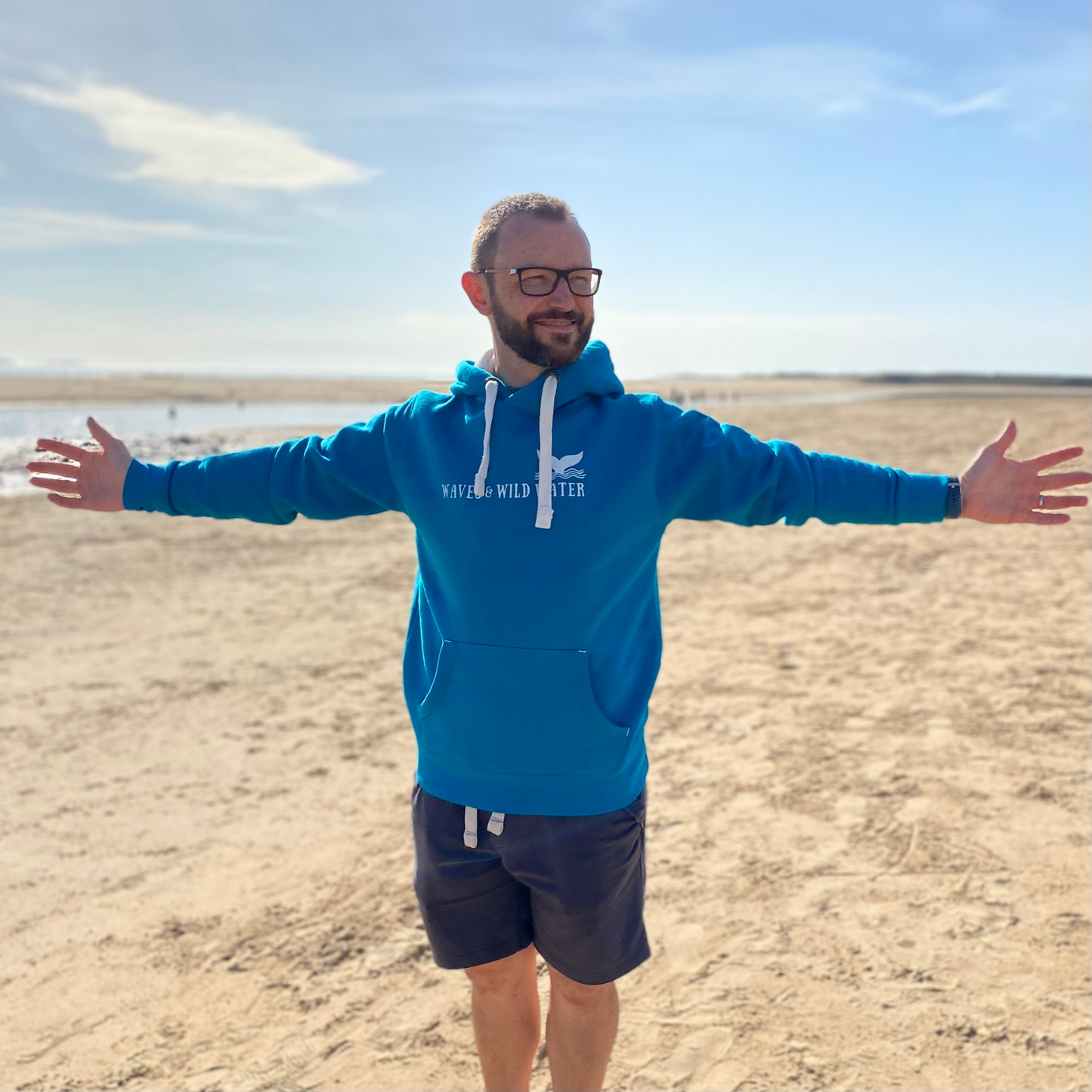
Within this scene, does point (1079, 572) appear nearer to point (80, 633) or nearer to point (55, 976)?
point (55, 976)

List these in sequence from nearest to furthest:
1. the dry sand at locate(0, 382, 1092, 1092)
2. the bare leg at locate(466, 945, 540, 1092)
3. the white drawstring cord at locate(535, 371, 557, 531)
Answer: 1. the white drawstring cord at locate(535, 371, 557, 531)
2. the bare leg at locate(466, 945, 540, 1092)
3. the dry sand at locate(0, 382, 1092, 1092)

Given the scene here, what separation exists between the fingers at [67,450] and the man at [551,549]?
0.63 metres

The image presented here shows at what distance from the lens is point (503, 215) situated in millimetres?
1944

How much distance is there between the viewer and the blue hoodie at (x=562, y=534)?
1.86 meters

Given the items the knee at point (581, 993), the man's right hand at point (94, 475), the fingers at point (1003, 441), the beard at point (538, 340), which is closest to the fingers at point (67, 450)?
the man's right hand at point (94, 475)

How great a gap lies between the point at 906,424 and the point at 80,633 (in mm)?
21733

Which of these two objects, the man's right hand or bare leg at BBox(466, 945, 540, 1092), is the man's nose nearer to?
the man's right hand

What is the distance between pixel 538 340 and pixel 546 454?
0.28 m

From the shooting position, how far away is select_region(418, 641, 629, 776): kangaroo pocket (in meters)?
1.88

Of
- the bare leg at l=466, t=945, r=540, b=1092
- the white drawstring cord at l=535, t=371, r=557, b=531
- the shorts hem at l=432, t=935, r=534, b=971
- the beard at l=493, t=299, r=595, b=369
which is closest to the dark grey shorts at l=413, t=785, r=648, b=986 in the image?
the shorts hem at l=432, t=935, r=534, b=971

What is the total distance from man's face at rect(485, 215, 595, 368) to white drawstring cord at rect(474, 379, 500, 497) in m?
0.10

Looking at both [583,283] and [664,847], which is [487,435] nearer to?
[583,283]

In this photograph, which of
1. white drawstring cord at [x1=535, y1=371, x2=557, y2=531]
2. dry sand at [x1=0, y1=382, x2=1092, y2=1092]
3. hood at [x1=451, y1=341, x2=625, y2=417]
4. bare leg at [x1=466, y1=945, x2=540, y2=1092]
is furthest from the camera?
dry sand at [x1=0, y1=382, x2=1092, y2=1092]

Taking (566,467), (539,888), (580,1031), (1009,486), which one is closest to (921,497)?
(1009,486)
